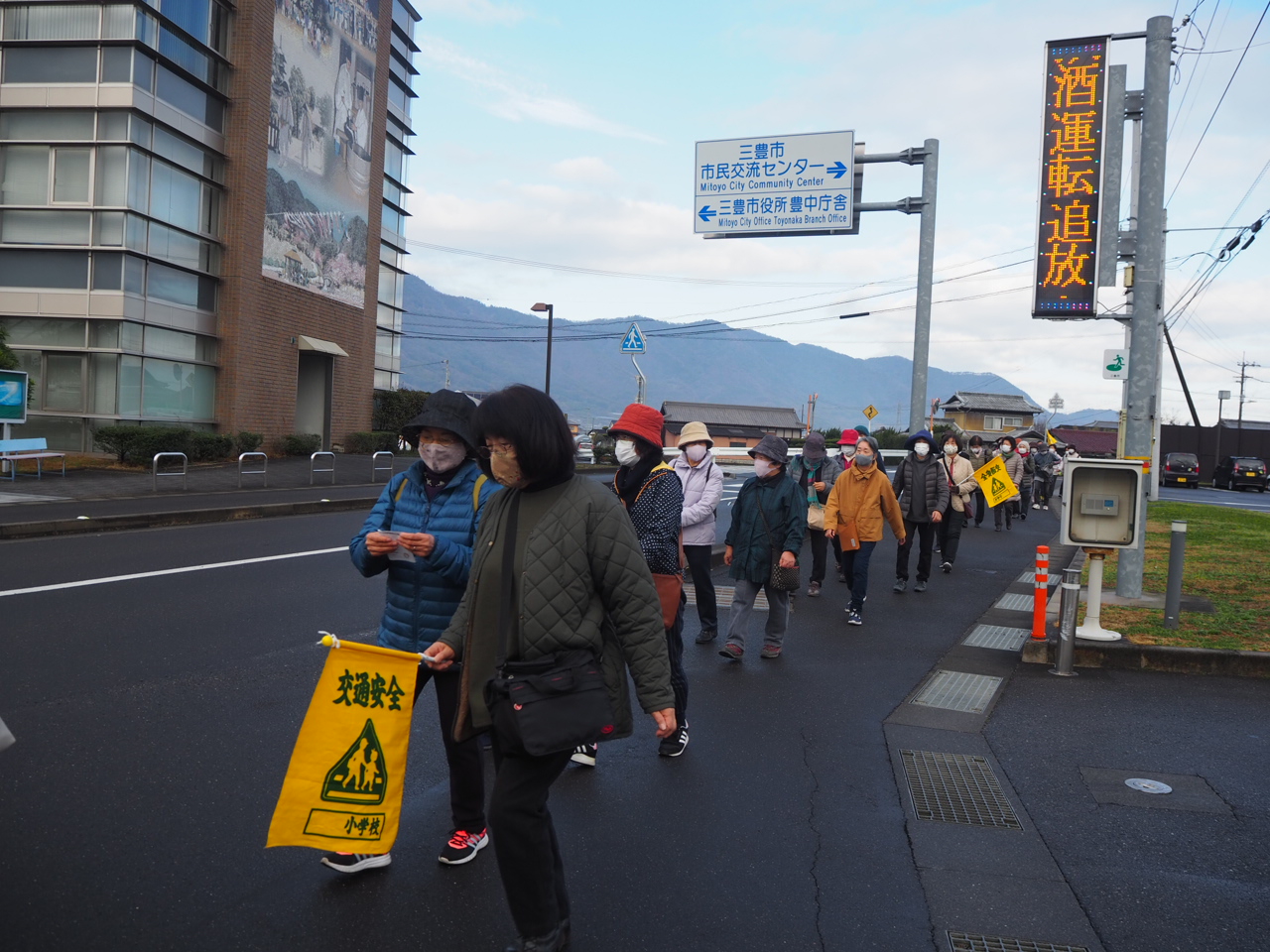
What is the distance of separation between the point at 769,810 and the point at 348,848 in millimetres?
1936

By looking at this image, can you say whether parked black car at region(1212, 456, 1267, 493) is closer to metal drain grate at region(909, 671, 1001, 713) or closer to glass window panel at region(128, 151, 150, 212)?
glass window panel at region(128, 151, 150, 212)

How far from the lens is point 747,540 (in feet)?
24.7

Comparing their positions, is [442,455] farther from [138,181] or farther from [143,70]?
[143,70]

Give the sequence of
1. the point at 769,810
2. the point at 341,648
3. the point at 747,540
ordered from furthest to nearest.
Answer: the point at 747,540 < the point at 769,810 < the point at 341,648

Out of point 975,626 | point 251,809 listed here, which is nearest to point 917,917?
point 251,809

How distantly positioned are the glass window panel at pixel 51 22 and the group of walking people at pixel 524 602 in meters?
25.9

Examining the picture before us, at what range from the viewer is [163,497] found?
18.1 meters

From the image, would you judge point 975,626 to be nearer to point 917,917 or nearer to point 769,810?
point 769,810

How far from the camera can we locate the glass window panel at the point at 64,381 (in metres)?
25.0

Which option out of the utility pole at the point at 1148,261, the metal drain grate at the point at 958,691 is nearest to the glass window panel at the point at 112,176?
the utility pole at the point at 1148,261

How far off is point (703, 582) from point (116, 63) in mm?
23982

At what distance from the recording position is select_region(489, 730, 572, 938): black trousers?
304 cm

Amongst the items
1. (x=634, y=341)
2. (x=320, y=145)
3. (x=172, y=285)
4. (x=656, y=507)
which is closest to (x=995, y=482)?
(x=656, y=507)

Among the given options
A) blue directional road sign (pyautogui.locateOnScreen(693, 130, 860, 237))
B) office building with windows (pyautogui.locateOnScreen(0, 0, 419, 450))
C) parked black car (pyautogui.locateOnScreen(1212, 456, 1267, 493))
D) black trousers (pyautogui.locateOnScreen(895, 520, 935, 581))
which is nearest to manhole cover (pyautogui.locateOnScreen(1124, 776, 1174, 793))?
black trousers (pyautogui.locateOnScreen(895, 520, 935, 581))
